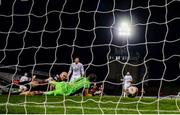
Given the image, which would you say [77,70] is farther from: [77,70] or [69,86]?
[69,86]

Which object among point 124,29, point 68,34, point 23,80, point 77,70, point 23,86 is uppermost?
point 124,29

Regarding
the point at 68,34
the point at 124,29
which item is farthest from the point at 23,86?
the point at 124,29

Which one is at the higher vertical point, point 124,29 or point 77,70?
point 124,29

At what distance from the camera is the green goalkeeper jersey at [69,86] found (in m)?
9.81

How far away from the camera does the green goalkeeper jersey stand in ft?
32.2

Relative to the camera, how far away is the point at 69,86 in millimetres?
10156

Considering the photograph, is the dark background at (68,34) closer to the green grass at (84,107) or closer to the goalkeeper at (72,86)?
the goalkeeper at (72,86)

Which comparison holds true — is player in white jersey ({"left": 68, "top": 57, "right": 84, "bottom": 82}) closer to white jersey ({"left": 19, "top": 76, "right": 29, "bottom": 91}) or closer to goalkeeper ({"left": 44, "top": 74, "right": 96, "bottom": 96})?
goalkeeper ({"left": 44, "top": 74, "right": 96, "bottom": 96})

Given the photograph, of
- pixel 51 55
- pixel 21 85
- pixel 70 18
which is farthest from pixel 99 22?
pixel 21 85

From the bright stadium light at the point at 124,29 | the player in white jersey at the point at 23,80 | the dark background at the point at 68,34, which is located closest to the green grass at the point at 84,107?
the dark background at the point at 68,34

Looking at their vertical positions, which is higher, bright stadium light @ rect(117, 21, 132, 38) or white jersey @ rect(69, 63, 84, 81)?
bright stadium light @ rect(117, 21, 132, 38)

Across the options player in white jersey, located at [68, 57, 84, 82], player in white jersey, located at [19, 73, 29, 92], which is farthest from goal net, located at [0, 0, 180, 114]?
player in white jersey, located at [68, 57, 84, 82]

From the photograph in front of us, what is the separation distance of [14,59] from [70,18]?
2156mm

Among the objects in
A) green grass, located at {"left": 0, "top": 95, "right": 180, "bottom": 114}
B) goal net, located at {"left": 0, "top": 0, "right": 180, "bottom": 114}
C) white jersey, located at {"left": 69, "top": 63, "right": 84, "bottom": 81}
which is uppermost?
goal net, located at {"left": 0, "top": 0, "right": 180, "bottom": 114}
